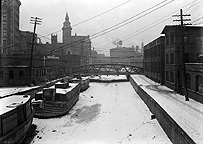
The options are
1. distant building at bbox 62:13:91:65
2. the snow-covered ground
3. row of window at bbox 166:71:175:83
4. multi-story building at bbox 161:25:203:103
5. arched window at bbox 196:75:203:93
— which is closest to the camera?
the snow-covered ground

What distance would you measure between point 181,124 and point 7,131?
1005 cm

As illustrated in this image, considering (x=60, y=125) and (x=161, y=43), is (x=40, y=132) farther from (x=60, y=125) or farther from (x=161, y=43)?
(x=161, y=43)

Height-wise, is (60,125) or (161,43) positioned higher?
(161,43)

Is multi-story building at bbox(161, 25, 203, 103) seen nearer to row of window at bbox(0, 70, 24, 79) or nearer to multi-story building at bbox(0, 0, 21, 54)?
row of window at bbox(0, 70, 24, 79)

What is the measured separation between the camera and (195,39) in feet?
75.2

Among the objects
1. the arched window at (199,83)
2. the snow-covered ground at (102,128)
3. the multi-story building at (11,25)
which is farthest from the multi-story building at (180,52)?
the multi-story building at (11,25)

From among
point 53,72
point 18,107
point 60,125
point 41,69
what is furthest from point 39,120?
point 53,72

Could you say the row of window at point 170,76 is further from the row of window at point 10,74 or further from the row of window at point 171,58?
the row of window at point 10,74

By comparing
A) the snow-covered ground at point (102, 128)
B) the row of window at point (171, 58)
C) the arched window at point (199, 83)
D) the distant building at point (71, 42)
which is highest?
the distant building at point (71, 42)

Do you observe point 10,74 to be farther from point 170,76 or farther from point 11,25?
point 11,25

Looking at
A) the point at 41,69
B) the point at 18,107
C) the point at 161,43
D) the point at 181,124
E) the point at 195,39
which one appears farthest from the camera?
the point at 41,69

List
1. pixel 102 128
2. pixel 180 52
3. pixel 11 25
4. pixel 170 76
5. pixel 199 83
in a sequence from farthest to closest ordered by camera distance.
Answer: pixel 11 25
pixel 170 76
pixel 180 52
pixel 199 83
pixel 102 128

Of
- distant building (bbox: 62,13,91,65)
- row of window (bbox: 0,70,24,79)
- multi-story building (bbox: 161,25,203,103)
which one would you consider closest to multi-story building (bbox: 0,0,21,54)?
distant building (bbox: 62,13,91,65)

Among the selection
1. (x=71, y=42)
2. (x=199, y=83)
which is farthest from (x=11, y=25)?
(x=199, y=83)
